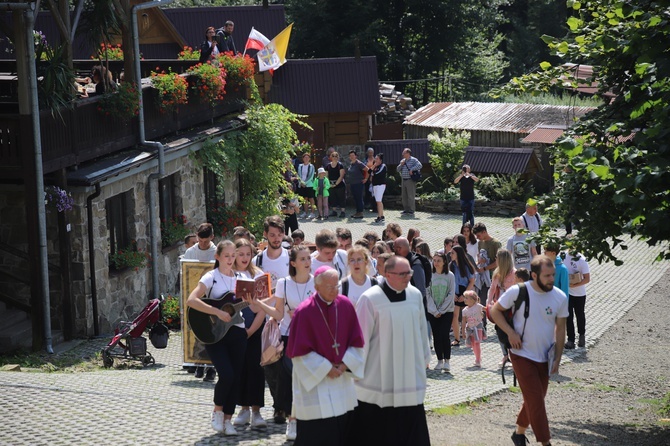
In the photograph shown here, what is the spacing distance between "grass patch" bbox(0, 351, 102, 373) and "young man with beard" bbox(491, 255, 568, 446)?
6.16 metres

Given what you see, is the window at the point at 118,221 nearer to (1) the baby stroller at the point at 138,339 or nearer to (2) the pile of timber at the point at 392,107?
(1) the baby stroller at the point at 138,339

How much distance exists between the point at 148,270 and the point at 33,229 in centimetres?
350

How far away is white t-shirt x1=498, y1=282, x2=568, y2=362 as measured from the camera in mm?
9414

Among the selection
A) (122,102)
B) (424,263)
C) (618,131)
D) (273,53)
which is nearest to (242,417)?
(424,263)

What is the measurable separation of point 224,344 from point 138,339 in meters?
4.23

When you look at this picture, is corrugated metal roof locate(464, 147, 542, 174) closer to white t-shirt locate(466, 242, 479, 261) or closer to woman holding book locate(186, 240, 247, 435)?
white t-shirt locate(466, 242, 479, 261)

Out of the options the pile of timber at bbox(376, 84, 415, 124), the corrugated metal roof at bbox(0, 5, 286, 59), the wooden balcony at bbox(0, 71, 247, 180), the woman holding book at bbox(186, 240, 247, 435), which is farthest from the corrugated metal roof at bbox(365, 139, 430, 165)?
the woman holding book at bbox(186, 240, 247, 435)

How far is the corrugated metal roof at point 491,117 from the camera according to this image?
1180 inches

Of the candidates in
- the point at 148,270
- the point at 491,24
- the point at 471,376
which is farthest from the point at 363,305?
the point at 491,24

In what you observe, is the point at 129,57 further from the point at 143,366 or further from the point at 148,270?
the point at 143,366

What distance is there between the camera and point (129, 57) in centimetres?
1747

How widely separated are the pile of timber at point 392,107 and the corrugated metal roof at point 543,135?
6.35 m

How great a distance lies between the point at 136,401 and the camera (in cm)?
1052

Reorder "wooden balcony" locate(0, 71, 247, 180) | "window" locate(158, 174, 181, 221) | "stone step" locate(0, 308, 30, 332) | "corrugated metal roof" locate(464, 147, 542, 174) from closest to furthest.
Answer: "wooden balcony" locate(0, 71, 247, 180) → "stone step" locate(0, 308, 30, 332) → "window" locate(158, 174, 181, 221) → "corrugated metal roof" locate(464, 147, 542, 174)
